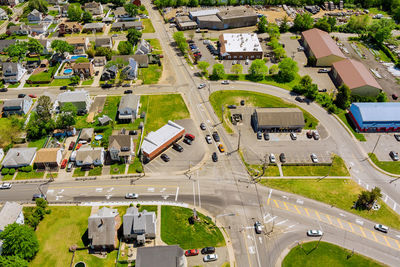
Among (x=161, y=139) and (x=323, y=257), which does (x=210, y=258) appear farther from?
(x=161, y=139)

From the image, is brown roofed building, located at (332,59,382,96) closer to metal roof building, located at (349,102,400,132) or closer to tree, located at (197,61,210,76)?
metal roof building, located at (349,102,400,132)

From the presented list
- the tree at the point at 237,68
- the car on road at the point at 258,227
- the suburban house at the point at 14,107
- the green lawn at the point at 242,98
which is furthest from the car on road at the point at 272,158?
the suburban house at the point at 14,107

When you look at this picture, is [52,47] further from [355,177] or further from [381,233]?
[381,233]

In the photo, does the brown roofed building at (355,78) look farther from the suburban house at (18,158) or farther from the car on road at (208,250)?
the suburban house at (18,158)

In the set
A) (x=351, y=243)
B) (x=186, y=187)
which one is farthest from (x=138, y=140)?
(x=351, y=243)

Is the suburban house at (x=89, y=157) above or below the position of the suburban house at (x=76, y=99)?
below

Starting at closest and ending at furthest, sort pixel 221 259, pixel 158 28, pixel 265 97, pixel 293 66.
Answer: pixel 221 259 → pixel 265 97 → pixel 293 66 → pixel 158 28

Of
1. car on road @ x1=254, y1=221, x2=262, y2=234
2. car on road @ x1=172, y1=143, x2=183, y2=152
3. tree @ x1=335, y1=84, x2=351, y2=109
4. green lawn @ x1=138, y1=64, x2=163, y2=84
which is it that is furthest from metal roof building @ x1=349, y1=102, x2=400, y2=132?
green lawn @ x1=138, y1=64, x2=163, y2=84
